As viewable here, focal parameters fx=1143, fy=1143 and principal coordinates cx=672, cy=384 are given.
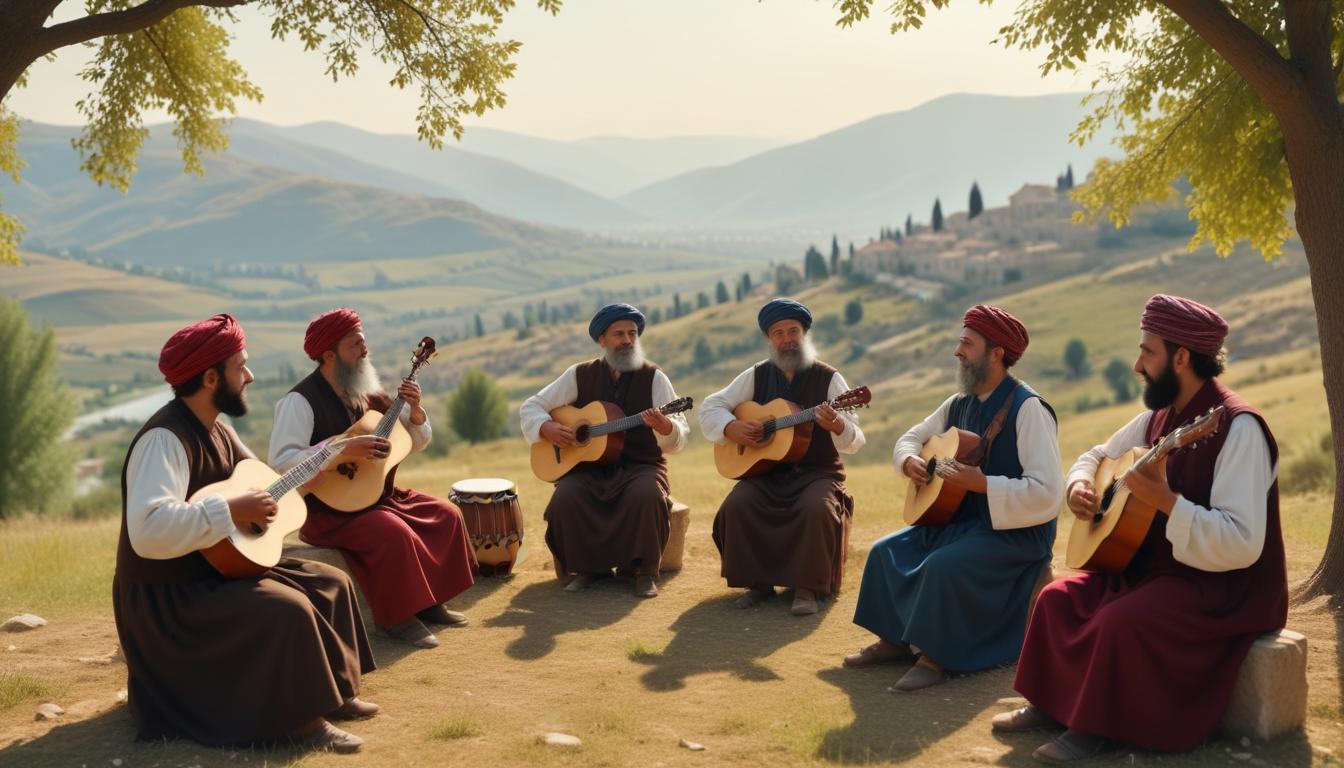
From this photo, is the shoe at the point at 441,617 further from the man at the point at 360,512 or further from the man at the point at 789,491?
the man at the point at 789,491

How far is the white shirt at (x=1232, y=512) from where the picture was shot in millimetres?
5121

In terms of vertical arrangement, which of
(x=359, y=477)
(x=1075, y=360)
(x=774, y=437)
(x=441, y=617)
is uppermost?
(x=359, y=477)

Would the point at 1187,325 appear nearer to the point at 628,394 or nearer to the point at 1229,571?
the point at 1229,571

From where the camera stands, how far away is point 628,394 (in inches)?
358

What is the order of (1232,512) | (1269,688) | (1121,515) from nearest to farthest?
Result: (1232,512) → (1269,688) → (1121,515)

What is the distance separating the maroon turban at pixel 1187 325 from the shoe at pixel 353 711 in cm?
446

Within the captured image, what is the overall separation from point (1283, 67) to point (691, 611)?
17.6ft

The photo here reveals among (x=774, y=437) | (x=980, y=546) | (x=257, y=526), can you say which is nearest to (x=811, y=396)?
(x=774, y=437)

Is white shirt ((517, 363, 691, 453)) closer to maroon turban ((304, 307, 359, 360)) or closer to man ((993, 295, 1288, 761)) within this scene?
maroon turban ((304, 307, 359, 360))

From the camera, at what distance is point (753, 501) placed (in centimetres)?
847

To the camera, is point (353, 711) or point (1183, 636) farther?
point (353, 711)

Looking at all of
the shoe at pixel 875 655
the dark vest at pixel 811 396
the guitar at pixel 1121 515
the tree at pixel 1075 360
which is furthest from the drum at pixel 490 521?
the tree at pixel 1075 360

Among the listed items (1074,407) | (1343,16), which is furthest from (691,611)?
(1074,407)

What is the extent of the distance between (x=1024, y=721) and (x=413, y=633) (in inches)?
156
